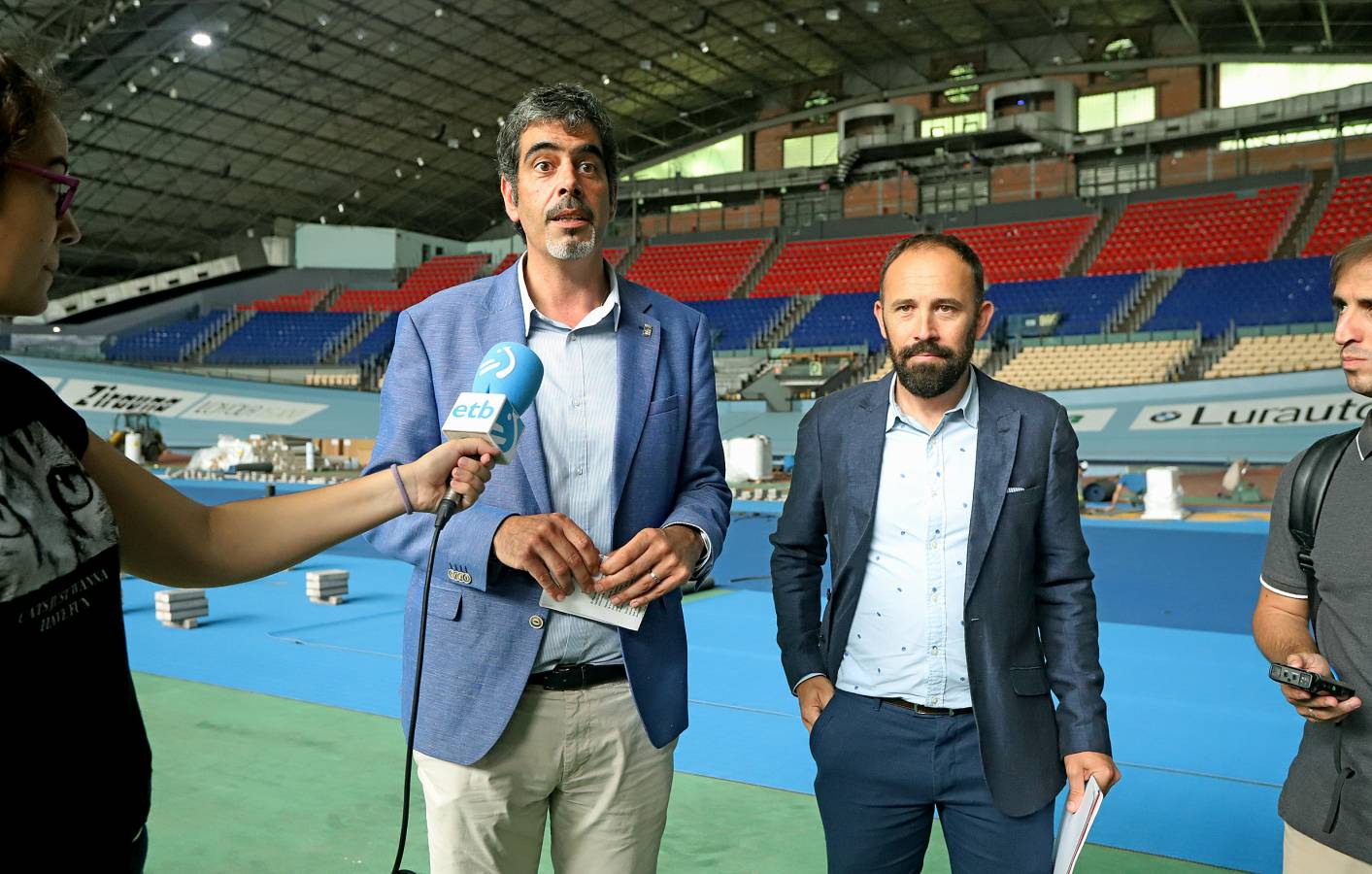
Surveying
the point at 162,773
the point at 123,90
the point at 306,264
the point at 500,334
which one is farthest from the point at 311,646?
the point at 306,264

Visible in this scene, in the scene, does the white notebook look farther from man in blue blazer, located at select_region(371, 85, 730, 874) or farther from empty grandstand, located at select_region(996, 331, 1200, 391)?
empty grandstand, located at select_region(996, 331, 1200, 391)

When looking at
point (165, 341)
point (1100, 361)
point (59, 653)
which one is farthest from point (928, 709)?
point (165, 341)

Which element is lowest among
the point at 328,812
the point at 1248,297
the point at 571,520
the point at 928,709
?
the point at 328,812

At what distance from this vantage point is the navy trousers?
68.0 inches

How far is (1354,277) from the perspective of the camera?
1.60 m

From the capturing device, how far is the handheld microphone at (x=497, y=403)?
4.14ft

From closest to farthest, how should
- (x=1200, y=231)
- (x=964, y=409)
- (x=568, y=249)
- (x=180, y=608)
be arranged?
(x=568, y=249) < (x=964, y=409) < (x=180, y=608) < (x=1200, y=231)

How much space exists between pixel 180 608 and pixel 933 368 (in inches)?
216

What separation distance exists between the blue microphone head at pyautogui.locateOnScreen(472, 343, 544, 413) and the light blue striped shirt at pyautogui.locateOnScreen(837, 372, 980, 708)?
2.57 ft

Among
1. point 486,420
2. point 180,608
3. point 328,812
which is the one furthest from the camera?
point 180,608

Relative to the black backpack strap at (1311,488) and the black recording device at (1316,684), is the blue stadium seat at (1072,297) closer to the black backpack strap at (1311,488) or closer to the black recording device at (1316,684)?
the black backpack strap at (1311,488)

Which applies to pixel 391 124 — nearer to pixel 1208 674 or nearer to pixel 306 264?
pixel 306 264

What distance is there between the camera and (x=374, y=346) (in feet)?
85.7

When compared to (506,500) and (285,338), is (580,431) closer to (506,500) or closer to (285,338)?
(506,500)
